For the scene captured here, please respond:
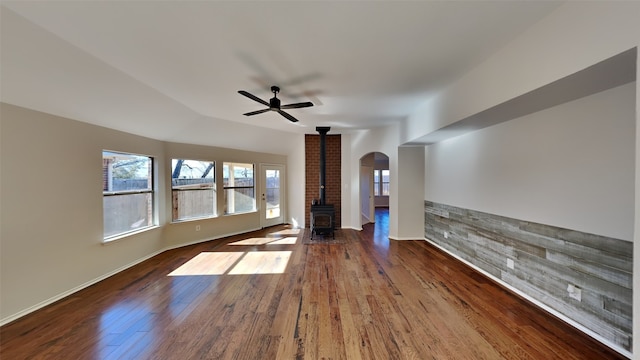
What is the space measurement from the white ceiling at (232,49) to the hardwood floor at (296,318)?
2415 millimetres

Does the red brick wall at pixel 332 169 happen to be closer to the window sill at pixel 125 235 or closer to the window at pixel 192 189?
the window at pixel 192 189

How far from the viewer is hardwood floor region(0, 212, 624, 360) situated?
1960 millimetres

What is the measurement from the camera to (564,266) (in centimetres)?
234

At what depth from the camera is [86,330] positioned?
2.24m

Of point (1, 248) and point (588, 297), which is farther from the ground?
point (1, 248)

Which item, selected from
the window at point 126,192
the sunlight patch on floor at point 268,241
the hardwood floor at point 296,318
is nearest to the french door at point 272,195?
the sunlight patch on floor at point 268,241

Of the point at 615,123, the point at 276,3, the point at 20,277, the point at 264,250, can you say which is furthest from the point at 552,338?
the point at 20,277

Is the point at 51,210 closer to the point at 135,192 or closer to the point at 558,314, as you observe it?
the point at 135,192

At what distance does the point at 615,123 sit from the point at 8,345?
5656mm

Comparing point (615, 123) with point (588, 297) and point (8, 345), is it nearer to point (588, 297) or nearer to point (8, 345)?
point (588, 297)

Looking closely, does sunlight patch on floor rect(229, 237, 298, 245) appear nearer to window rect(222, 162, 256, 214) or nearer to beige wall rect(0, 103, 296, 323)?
window rect(222, 162, 256, 214)

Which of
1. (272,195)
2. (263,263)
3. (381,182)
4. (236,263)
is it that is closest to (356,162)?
(272,195)

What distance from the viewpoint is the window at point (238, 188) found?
19.5ft

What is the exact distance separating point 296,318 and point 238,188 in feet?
14.7
